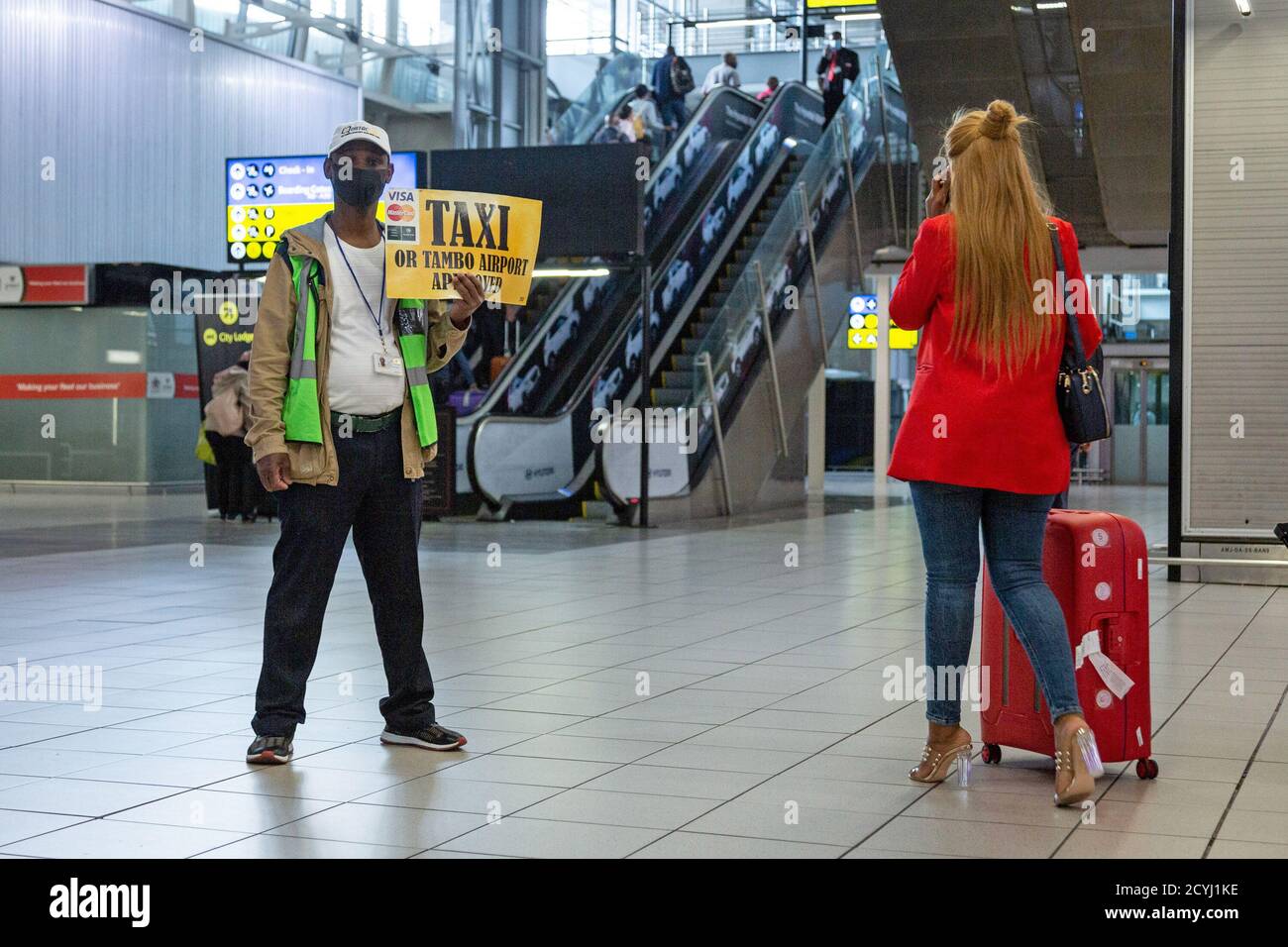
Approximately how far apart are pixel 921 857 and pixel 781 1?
102 ft

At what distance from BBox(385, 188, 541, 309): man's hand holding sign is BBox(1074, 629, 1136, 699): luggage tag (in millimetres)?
Result: 1806

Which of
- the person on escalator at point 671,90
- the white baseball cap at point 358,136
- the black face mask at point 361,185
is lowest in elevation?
the black face mask at point 361,185

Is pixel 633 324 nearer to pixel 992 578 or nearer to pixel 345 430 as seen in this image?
pixel 345 430

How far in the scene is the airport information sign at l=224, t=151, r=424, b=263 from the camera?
48.6 feet

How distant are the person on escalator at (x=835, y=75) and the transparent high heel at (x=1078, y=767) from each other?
1662cm

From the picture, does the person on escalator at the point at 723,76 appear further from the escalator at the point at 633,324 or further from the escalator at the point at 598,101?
the escalator at the point at 598,101

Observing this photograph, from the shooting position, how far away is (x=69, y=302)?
71.1 feet

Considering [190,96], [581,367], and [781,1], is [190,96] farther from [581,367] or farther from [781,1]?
[781,1]

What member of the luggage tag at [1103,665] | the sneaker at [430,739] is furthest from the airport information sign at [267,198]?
the luggage tag at [1103,665]

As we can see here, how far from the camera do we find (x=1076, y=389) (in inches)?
161

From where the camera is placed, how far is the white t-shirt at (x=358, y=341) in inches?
180

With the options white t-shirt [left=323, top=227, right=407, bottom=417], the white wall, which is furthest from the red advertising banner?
white t-shirt [left=323, top=227, right=407, bottom=417]

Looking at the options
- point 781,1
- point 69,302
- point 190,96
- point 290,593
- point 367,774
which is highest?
point 781,1
